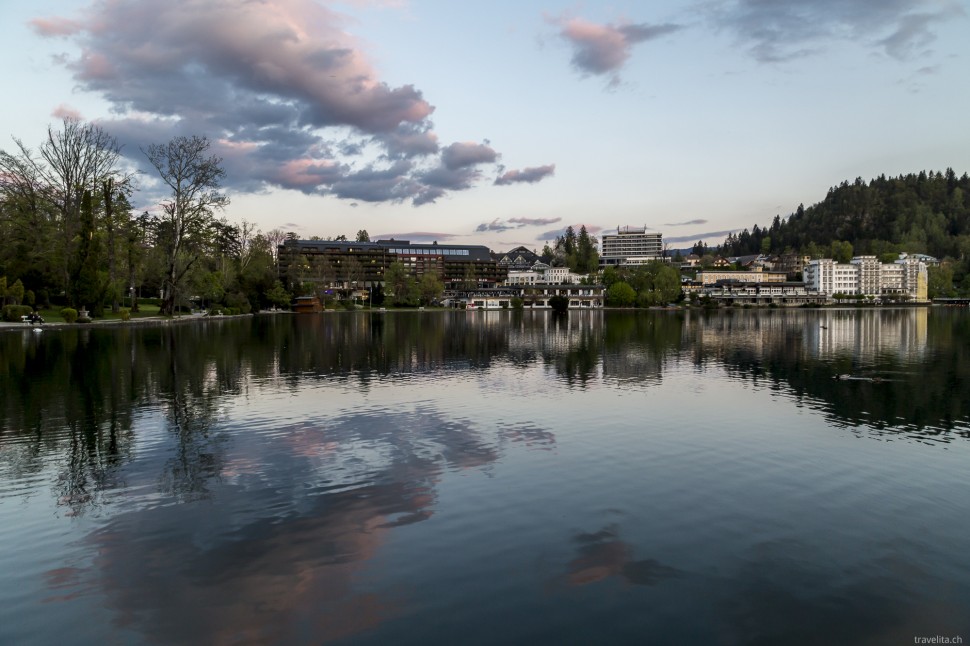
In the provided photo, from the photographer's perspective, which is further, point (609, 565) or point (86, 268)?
point (86, 268)

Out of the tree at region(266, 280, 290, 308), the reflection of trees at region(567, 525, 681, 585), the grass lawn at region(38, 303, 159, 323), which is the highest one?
the tree at region(266, 280, 290, 308)

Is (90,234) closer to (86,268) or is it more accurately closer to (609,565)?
(86,268)

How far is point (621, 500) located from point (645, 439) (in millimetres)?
6037

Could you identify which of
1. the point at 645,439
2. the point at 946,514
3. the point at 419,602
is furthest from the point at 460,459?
the point at 946,514

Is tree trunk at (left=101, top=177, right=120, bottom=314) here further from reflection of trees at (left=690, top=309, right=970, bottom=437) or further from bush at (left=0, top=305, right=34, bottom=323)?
reflection of trees at (left=690, top=309, right=970, bottom=437)

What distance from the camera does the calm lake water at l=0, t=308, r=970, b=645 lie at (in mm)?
8234

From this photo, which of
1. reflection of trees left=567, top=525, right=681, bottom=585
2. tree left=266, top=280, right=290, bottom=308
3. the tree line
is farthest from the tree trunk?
reflection of trees left=567, top=525, right=681, bottom=585

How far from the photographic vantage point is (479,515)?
12.0m

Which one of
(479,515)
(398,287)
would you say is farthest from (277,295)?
(479,515)

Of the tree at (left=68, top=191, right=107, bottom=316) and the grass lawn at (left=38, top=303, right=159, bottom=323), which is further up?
the tree at (left=68, top=191, right=107, bottom=316)

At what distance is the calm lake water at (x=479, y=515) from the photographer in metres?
8.23

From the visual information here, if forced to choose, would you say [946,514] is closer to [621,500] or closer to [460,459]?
[621,500]

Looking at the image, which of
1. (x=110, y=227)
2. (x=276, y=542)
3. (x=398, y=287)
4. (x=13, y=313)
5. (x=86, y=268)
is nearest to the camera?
(x=276, y=542)

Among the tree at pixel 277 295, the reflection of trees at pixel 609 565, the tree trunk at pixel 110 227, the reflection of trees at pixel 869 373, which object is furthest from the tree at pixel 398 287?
the reflection of trees at pixel 609 565
